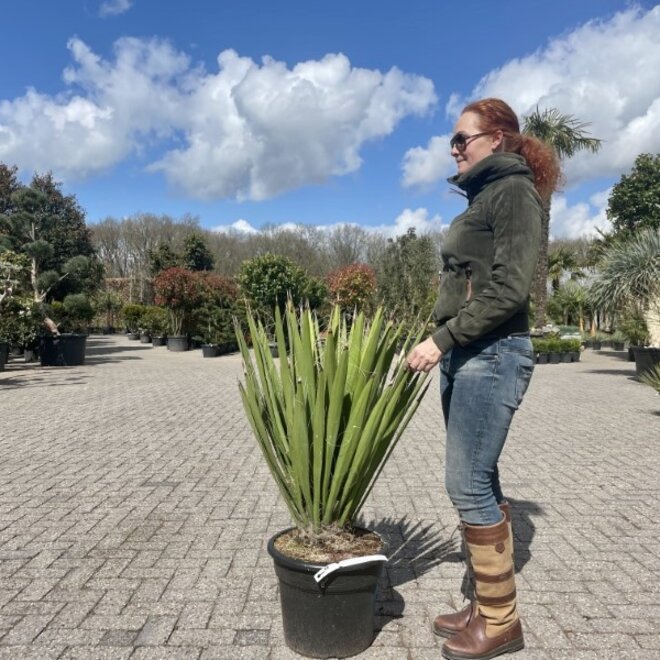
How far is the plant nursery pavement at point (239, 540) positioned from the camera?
2686 millimetres

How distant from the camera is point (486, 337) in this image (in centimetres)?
240

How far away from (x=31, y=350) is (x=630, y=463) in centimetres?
1580

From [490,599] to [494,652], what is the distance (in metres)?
0.22

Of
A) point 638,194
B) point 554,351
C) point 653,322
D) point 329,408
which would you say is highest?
point 638,194

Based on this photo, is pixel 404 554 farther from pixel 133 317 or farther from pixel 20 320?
pixel 133 317

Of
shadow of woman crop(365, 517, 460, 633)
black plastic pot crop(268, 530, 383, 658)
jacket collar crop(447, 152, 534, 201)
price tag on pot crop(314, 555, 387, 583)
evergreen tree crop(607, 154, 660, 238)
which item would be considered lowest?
shadow of woman crop(365, 517, 460, 633)

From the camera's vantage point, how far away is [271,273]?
22453mm

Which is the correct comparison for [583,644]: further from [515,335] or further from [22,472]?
[22,472]

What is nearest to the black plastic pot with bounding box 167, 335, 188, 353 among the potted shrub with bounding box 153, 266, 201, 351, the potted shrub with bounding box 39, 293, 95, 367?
the potted shrub with bounding box 153, 266, 201, 351

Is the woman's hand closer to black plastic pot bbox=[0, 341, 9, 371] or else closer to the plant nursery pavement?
the plant nursery pavement

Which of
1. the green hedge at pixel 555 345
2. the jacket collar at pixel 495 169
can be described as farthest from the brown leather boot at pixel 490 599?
the green hedge at pixel 555 345

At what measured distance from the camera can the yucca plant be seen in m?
2.52

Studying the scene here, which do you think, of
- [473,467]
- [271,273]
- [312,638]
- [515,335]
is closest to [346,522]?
[312,638]

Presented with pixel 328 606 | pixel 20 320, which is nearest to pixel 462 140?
pixel 328 606
